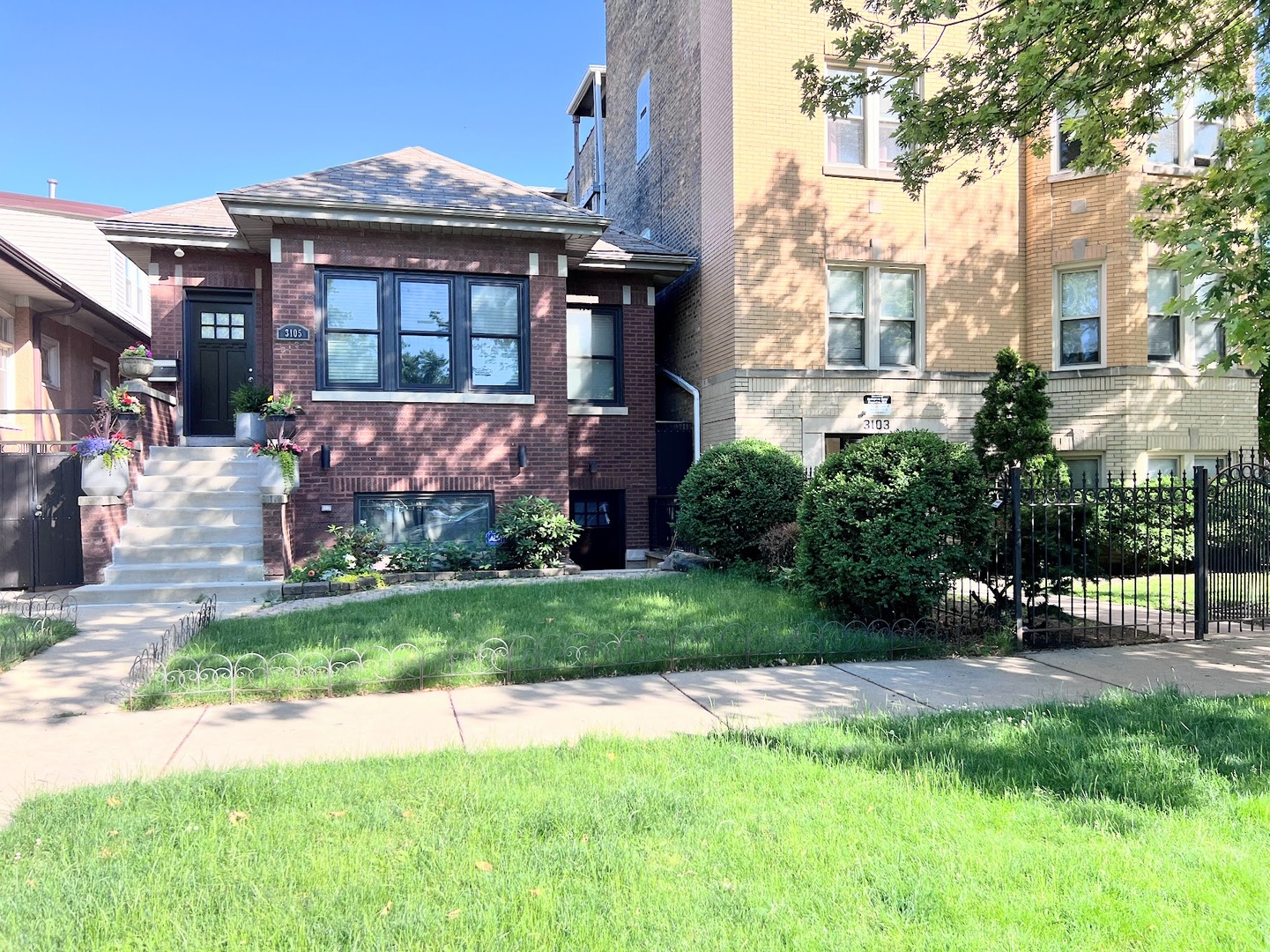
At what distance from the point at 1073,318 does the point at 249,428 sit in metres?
13.6

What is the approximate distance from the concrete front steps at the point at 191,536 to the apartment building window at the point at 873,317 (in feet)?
30.1

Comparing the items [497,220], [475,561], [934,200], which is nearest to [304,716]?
[475,561]

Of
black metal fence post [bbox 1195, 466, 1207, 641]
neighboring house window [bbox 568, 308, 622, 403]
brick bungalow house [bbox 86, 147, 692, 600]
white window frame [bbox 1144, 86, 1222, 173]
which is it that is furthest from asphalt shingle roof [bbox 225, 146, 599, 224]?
white window frame [bbox 1144, 86, 1222, 173]

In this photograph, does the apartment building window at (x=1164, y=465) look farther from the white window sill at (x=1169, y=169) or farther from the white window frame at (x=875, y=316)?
the white window sill at (x=1169, y=169)

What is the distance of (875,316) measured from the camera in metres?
13.8

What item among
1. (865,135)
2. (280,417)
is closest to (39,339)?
A: (280,417)

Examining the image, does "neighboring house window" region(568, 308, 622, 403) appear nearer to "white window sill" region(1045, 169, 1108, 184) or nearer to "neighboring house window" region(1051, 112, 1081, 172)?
"white window sill" region(1045, 169, 1108, 184)

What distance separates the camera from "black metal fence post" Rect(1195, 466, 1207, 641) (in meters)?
7.83

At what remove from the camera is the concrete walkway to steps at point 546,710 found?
15.2 feet

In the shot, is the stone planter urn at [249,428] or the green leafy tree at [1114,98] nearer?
the green leafy tree at [1114,98]

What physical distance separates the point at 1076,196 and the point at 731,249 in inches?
236

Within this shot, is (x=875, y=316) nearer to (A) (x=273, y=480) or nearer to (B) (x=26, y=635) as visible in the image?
(A) (x=273, y=480)

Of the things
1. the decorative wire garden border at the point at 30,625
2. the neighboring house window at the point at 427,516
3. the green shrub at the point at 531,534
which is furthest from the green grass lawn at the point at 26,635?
the green shrub at the point at 531,534

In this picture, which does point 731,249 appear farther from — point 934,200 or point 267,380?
point 267,380
